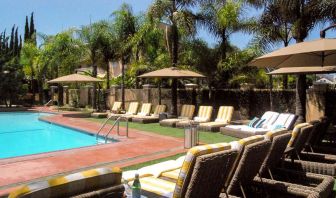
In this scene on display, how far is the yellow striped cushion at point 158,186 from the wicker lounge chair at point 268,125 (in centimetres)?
648

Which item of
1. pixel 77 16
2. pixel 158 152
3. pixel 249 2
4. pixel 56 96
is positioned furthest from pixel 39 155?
pixel 77 16

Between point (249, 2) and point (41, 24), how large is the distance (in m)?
46.6

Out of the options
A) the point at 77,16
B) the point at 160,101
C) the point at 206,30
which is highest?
the point at 77,16

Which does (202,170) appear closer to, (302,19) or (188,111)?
(302,19)

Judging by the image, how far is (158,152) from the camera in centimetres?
939

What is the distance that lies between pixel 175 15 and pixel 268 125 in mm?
8344

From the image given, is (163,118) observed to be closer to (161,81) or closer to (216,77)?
(216,77)

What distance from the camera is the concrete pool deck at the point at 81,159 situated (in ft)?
23.5

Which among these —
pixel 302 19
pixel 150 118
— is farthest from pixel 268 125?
pixel 150 118

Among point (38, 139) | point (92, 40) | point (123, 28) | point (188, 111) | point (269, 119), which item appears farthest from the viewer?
point (92, 40)

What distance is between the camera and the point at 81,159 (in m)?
8.52

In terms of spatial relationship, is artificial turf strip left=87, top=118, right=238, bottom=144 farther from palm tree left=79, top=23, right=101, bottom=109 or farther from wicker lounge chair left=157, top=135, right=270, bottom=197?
palm tree left=79, top=23, right=101, bottom=109

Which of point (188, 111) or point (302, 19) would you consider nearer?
point (302, 19)

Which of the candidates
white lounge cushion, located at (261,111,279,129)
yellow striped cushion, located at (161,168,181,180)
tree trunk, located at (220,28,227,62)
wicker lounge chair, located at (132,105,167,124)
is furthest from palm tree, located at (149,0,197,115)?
yellow striped cushion, located at (161,168,181,180)
